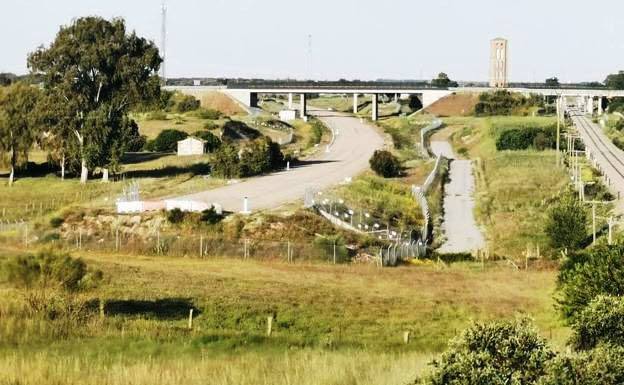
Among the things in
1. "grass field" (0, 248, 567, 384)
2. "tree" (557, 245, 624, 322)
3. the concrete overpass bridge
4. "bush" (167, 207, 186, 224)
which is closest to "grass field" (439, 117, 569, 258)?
"grass field" (0, 248, 567, 384)

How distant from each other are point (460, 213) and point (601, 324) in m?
50.9

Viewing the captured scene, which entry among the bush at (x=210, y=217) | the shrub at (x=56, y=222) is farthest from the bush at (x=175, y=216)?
the shrub at (x=56, y=222)

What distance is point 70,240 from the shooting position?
4731 centimetres

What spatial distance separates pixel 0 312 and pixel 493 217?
4172cm

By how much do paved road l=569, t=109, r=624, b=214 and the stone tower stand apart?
39559mm

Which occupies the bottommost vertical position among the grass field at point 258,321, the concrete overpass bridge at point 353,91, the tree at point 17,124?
the grass field at point 258,321

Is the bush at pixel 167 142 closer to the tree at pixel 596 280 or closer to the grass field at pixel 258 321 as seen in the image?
the grass field at pixel 258 321

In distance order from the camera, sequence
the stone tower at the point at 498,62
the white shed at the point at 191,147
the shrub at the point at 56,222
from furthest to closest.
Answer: the stone tower at the point at 498,62 < the white shed at the point at 191,147 < the shrub at the point at 56,222

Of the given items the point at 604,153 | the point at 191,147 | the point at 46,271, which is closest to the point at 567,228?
the point at 46,271

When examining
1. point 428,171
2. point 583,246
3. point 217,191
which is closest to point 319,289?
point 583,246

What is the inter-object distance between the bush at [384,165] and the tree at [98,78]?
18085 mm

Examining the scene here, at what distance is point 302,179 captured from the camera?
70.4 meters

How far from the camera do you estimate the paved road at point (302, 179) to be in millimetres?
57781

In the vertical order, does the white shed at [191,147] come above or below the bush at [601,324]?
above
